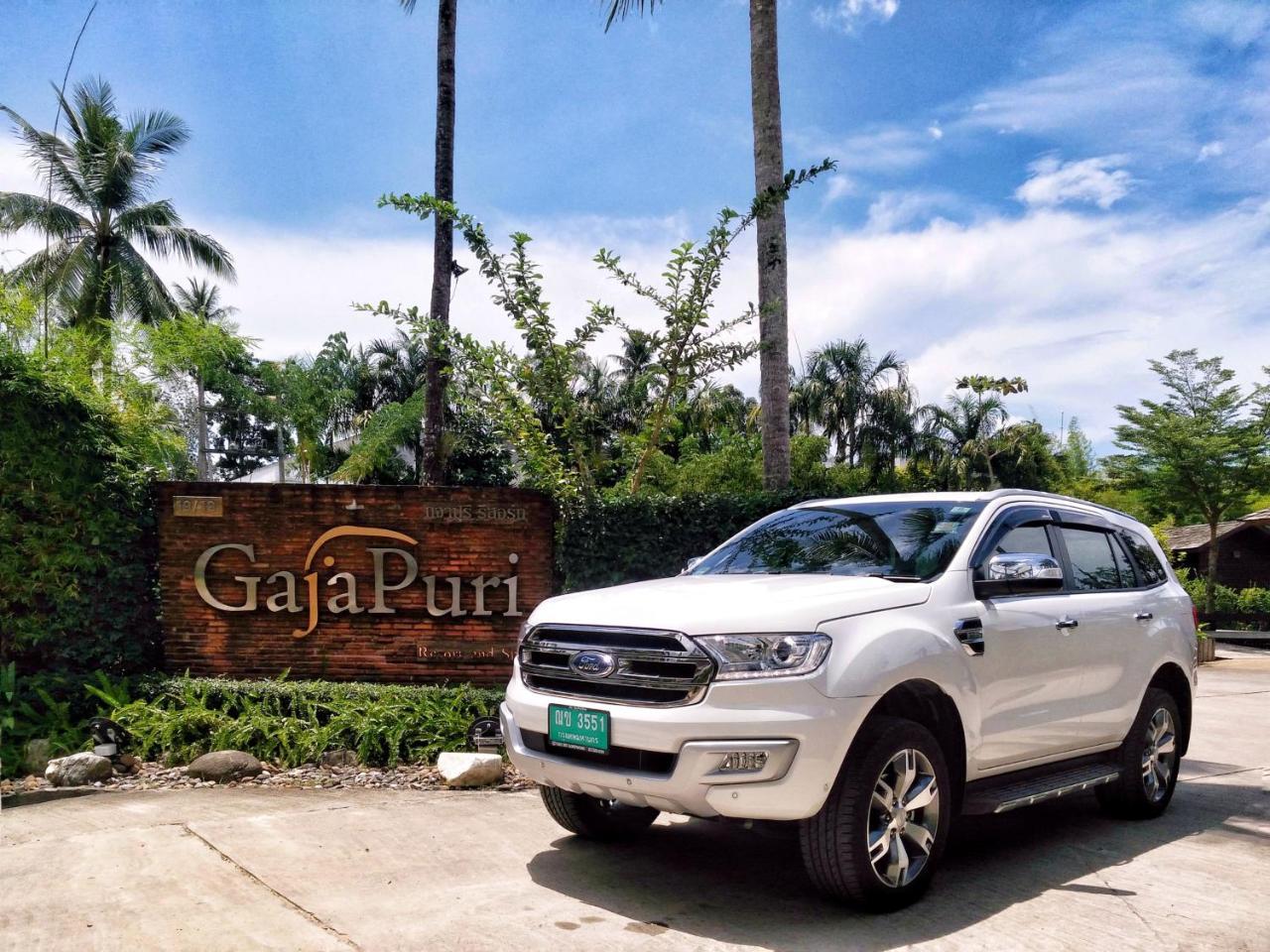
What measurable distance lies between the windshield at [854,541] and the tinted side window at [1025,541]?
0.21 meters

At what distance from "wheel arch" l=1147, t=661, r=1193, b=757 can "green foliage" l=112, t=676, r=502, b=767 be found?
4824mm

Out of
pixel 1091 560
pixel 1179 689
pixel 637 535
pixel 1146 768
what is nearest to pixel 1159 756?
pixel 1146 768

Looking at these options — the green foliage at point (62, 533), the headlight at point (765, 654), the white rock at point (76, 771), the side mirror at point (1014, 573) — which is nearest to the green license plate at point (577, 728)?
the headlight at point (765, 654)

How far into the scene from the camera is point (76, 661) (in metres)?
8.66

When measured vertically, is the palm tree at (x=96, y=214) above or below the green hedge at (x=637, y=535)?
above

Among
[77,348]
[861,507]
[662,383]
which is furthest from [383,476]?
[861,507]

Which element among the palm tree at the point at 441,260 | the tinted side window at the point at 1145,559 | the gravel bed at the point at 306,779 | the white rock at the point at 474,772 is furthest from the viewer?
the palm tree at the point at 441,260

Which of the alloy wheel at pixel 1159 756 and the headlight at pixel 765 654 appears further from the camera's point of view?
the alloy wheel at pixel 1159 756

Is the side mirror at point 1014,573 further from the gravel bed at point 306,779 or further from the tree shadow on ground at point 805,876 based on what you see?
the gravel bed at point 306,779

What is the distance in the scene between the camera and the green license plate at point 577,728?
431cm

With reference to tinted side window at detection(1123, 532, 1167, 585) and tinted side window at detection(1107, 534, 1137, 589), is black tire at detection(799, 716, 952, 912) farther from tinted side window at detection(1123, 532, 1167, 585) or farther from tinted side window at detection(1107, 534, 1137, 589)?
tinted side window at detection(1123, 532, 1167, 585)

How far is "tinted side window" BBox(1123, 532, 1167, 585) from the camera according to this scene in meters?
6.45

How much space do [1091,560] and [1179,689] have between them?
119 cm

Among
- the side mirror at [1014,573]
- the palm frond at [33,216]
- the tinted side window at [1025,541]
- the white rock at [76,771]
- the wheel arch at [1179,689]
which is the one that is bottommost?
the white rock at [76,771]
